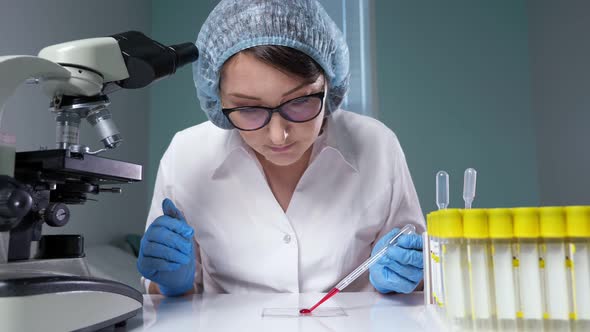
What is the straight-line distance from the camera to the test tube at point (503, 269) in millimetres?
587

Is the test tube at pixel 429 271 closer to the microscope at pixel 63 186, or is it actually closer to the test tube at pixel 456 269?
the test tube at pixel 456 269

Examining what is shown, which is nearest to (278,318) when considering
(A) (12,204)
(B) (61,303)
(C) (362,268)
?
(C) (362,268)

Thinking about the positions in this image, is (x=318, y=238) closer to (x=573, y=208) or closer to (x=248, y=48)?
(x=248, y=48)

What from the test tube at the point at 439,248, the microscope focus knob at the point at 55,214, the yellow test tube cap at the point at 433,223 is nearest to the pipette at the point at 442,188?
the test tube at the point at 439,248

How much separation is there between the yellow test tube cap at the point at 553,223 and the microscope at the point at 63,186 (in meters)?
0.62

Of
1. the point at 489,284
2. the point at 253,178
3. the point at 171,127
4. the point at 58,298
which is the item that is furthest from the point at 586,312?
the point at 171,127

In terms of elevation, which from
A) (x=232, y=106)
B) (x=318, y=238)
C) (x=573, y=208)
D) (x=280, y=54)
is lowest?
(x=318, y=238)

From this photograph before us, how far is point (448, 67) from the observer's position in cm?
317

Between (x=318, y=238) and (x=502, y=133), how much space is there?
7.43ft

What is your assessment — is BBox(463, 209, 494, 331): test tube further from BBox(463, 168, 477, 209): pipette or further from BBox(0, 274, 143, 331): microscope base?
BBox(0, 274, 143, 331): microscope base

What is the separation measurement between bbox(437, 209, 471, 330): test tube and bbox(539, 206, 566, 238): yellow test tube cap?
100mm

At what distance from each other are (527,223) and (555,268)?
7 cm

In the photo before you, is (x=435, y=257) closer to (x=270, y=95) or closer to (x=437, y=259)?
(x=437, y=259)

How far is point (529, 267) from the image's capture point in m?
0.59
